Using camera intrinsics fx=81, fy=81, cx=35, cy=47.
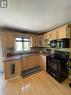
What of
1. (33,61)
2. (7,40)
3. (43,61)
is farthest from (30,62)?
(7,40)

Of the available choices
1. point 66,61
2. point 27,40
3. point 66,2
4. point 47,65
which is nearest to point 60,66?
point 66,61

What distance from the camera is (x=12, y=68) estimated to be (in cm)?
369

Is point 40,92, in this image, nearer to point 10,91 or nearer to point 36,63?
point 10,91

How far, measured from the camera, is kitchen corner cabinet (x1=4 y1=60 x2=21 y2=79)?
3.50m

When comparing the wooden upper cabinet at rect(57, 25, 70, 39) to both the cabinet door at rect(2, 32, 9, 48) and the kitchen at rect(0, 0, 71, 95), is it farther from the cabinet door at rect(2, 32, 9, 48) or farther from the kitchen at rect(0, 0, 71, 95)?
the cabinet door at rect(2, 32, 9, 48)

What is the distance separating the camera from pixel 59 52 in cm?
417

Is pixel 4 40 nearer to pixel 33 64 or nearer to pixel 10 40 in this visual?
pixel 10 40

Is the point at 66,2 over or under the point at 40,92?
over

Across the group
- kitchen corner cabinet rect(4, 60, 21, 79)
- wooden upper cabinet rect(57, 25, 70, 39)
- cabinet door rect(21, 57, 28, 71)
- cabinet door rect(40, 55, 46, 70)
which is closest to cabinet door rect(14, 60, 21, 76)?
kitchen corner cabinet rect(4, 60, 21, 79)

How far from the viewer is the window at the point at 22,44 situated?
4.93m

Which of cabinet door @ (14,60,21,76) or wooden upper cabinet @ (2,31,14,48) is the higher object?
wooden upper cabinet @ (2,31,14,48)

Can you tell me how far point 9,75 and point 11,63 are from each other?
53 cm

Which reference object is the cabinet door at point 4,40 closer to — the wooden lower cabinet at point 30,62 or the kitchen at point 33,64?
the kitchen at point 33,64

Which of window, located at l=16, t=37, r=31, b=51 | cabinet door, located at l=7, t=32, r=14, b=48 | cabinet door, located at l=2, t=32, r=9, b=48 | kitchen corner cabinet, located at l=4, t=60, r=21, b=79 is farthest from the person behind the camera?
window, located at l=16, t=37, r=31, b=51
